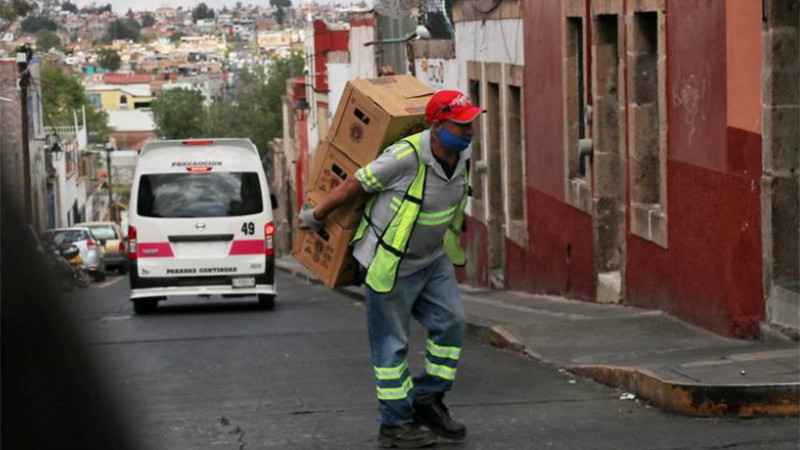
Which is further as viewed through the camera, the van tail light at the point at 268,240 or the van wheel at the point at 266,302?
the van wheel at the point at 266,302

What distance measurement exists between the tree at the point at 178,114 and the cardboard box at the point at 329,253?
101 metres

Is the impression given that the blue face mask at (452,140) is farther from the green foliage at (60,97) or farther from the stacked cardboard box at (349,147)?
the green foliage at (60,97)

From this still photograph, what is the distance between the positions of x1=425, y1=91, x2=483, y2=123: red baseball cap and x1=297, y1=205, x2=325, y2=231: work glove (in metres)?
0.83

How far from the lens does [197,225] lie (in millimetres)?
18938

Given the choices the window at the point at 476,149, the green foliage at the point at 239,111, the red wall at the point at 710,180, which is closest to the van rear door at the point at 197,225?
the window at the point at 476,149

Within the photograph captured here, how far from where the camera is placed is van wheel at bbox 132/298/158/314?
64.0ft

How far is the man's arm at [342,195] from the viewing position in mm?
7441

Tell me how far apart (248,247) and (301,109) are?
36823mm

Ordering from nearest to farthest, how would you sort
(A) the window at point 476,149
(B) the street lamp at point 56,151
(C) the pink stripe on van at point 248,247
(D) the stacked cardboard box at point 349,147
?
1. (D) the stacked cardboard box at point 349,147
2. (C) the pink stripe on van at point 248,247
3. (A) the window at point 476,149
4. (B) the street lamp at point 56,151

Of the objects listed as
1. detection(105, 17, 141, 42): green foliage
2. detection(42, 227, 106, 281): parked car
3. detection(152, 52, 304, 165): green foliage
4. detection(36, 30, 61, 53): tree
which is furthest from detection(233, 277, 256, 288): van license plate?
detection(152, 52, 304, 165): green foliage

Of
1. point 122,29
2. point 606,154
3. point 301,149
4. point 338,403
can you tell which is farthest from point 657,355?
point 122,29

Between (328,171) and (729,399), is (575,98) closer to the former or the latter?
(328,171)

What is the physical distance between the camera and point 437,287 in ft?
24.7

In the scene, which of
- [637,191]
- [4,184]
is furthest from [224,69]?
[4,184]
